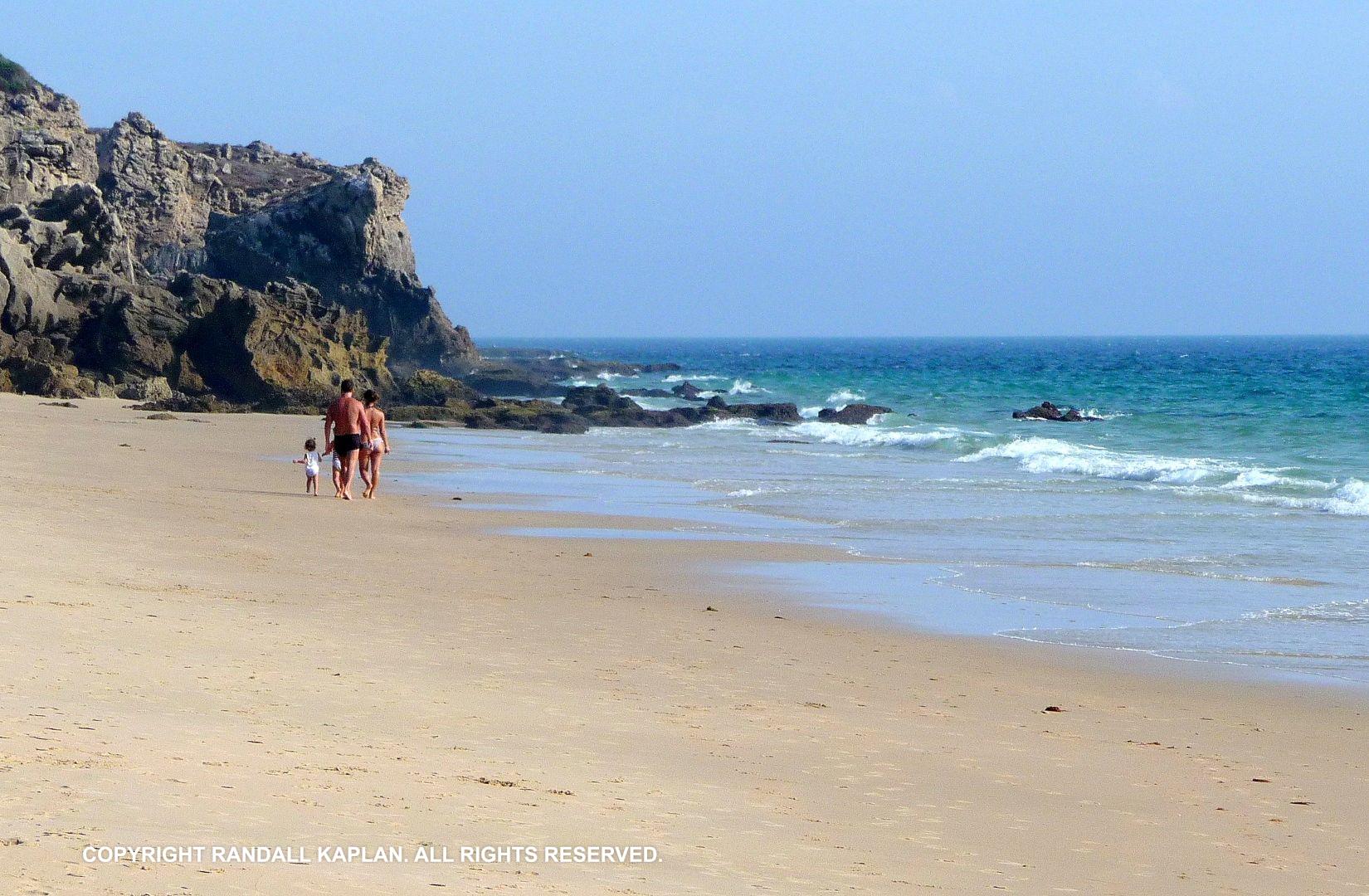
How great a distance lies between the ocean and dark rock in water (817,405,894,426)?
27.8 inches

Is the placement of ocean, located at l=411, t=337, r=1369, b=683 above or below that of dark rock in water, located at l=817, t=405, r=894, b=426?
below

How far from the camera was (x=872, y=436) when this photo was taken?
36.0 m

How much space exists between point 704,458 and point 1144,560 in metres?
14.6

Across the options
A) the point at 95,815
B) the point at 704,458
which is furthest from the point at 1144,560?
the point at 704,458

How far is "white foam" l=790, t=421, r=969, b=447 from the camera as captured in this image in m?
33.5

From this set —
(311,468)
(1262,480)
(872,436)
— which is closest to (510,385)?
(872,436)

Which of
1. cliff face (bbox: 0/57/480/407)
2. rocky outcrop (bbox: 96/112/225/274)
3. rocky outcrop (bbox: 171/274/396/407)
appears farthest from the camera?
rocky outcrop (bbox: 96/112/225/274)

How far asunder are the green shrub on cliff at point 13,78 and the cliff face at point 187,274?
341mm

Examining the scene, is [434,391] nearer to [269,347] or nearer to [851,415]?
[269,347]

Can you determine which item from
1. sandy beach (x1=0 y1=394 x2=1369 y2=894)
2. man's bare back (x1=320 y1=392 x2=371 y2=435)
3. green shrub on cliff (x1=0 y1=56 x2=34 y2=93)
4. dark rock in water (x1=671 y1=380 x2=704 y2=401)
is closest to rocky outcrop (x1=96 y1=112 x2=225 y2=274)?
green shrub on cliff (x1=0 y1=56 x2=34 y2=93)

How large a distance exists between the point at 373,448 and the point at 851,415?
27.2 metres

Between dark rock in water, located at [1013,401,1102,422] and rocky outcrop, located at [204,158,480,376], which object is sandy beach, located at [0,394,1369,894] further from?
rocky outcrop, located at [204,158,480,376]

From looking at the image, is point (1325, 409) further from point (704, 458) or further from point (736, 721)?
point (736, 721)

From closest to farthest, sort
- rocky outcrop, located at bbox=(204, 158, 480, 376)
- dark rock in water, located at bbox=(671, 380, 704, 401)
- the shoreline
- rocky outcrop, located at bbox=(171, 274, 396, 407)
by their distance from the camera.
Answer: the shoreline < rocky outcrop, located at bbox=(171, 274, 396, 407) < dark rock in water, located at bbox=(671, 380, 704, 401) < rocky outcrop, located at bbox=(204, 158, 480, 376)
